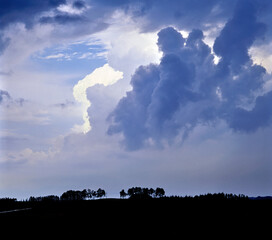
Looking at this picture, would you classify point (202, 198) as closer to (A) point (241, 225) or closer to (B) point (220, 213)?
(B) point (220, 213)

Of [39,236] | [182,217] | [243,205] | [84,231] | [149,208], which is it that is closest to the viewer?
[39,236]

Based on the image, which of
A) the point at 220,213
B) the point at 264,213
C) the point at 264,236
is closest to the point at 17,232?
the point at 264,236

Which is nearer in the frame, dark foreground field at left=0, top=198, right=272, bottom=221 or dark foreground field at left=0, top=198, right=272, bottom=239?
dark foreground field at left=0, top=198, right=272, bottom=239

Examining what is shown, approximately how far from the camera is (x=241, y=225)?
38344 millimetres

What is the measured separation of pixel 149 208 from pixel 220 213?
988cm

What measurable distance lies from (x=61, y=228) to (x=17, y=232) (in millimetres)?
4068

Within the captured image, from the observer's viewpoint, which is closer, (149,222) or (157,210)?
(149,222)

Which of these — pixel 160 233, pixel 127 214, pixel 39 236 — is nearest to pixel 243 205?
pixel 127 214

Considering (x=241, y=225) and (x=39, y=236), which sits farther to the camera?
(x=241, y=225)

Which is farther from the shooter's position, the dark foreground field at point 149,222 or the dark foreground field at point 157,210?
the dark foreground field at point 157,210

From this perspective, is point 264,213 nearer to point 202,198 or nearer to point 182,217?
point 182,217

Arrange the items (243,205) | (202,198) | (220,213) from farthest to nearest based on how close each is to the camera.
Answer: (202,198) < (243,205) < (220,213)

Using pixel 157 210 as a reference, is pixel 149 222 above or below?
below

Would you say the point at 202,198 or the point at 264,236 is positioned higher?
the point at 202,198
